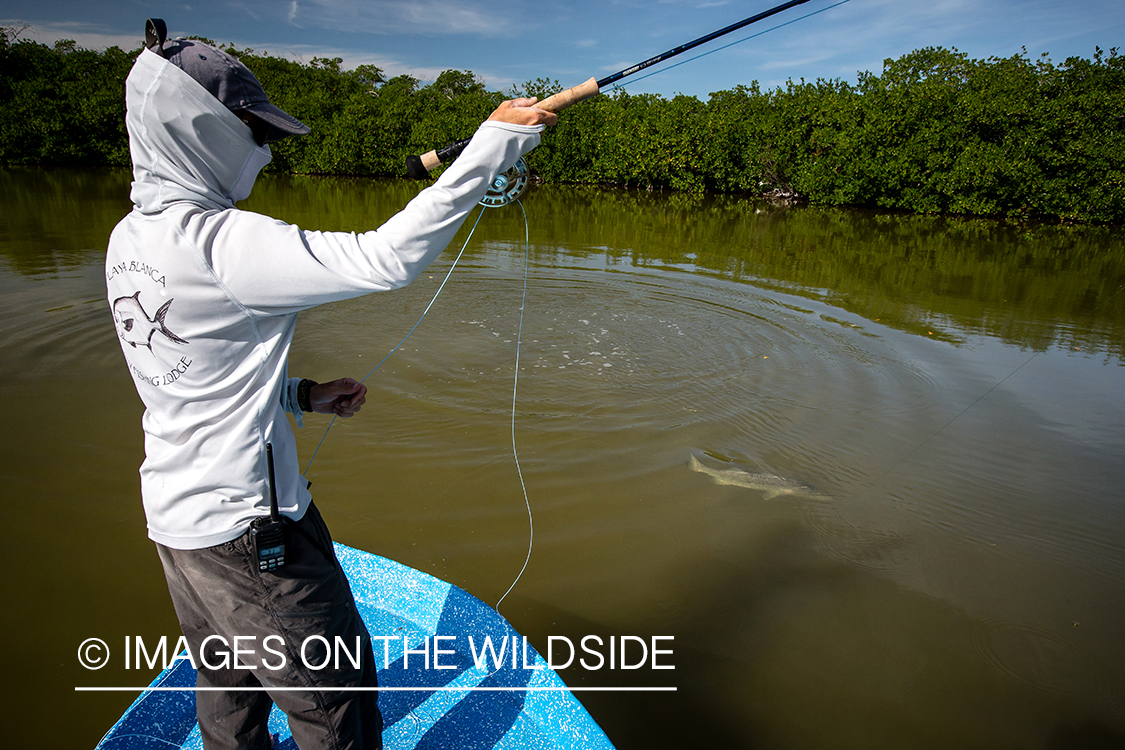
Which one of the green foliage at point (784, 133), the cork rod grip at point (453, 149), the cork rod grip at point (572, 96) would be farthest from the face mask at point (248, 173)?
the green foliage at point (784, 133)

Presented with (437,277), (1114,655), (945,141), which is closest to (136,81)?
(1114,655)

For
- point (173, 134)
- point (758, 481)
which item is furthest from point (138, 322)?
point (758, 481)

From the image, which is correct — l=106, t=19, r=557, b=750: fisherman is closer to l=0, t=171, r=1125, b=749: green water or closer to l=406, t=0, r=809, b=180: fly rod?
l=406, t=0, r=809, b=180: fly rod

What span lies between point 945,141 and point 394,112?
24761 mm

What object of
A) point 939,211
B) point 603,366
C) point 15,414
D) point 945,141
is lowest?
point 15,414

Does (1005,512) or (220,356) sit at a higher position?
(220,356)

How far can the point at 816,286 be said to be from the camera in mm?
9609

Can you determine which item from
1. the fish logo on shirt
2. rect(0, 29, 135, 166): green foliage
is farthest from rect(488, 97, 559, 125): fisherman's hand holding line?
rect(0, 29, 135, 166): green foliage

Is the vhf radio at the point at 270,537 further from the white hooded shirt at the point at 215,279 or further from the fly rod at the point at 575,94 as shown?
the fly rod at the point at 575,94

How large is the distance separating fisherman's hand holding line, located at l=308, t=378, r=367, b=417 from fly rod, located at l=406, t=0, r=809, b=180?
64cm

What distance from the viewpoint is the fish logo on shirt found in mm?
1287

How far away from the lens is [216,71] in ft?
4.27

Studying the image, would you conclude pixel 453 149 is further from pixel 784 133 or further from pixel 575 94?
pixel 784 133

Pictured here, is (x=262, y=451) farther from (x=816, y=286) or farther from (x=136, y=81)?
(x=816, y=286)
